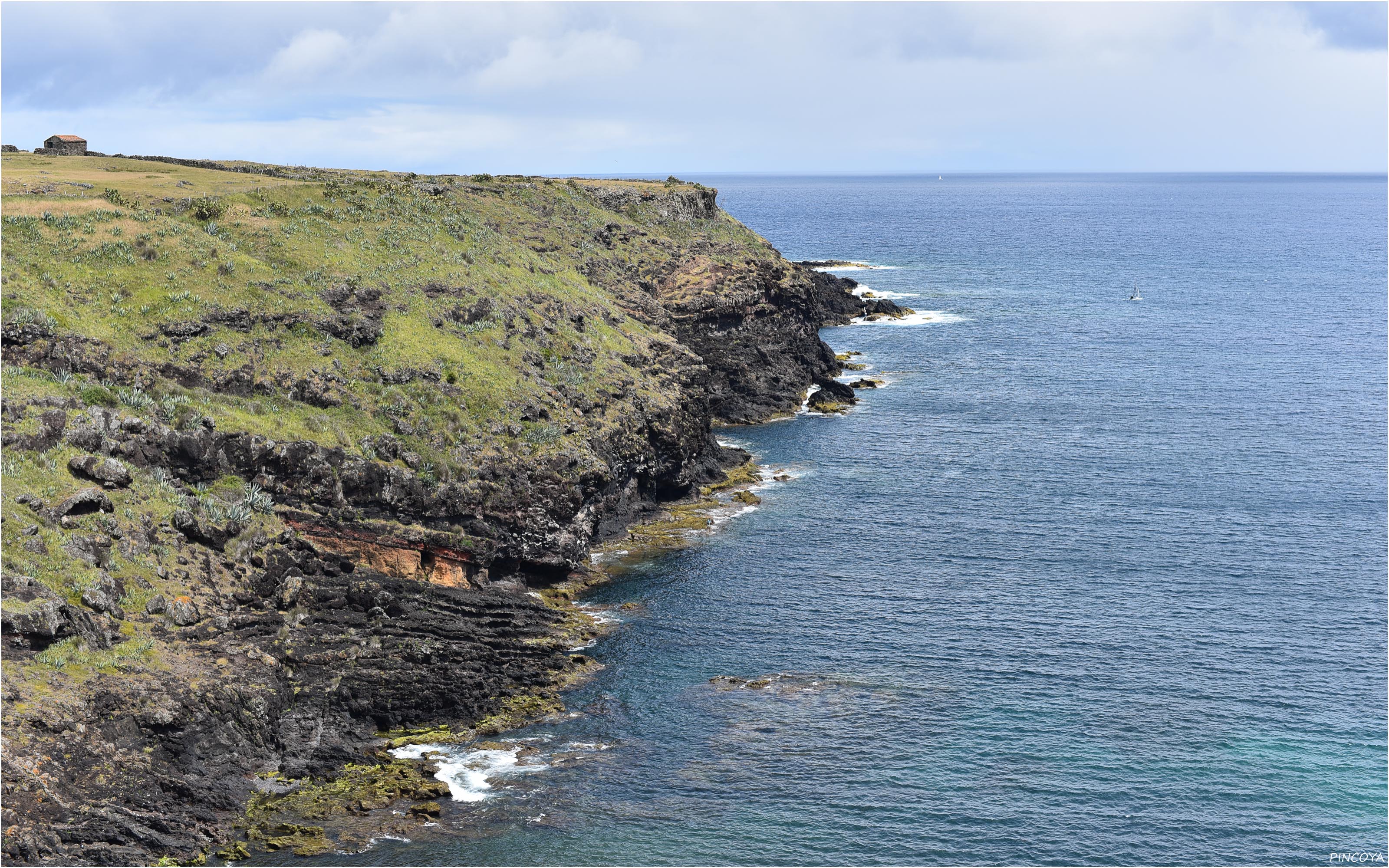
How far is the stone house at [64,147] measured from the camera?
432 ft

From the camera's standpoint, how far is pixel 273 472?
79062mm

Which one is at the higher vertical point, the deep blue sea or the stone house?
the stone house

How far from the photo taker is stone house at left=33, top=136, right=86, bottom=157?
432ft

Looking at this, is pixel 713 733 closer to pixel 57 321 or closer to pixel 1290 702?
pixel 1290 702

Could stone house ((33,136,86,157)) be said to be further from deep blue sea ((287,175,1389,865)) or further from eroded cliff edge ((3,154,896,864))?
deep blue sea ((287,175,1389,865))

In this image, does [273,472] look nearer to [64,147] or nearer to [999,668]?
[999,668]

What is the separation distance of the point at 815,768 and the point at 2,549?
144 feet

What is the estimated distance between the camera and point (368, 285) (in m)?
101

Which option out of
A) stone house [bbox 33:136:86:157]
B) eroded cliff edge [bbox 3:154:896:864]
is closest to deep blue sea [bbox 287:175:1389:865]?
eroded cliff edge [bbox 3:154:896:864]

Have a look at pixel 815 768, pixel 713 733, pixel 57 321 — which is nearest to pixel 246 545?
pixel 57 321

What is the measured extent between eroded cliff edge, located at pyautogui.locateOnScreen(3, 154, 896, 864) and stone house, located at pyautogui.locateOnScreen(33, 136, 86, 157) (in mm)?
6519

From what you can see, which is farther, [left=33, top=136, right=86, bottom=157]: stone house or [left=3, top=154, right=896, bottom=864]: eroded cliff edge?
[left=33, top=136, right=86, bottom=157]: stone house

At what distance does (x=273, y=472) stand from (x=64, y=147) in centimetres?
7577

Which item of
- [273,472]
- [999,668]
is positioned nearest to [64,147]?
[273,472]
